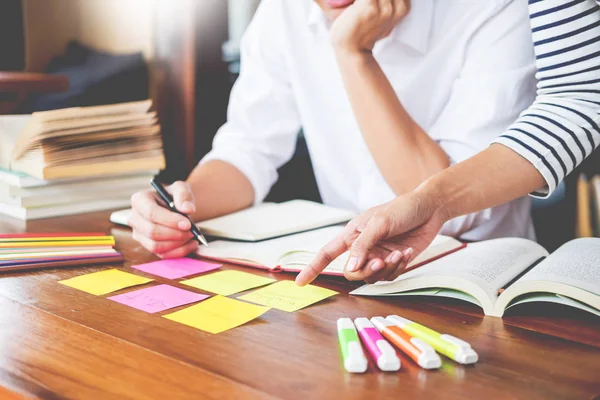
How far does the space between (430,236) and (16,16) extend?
4.99 feet

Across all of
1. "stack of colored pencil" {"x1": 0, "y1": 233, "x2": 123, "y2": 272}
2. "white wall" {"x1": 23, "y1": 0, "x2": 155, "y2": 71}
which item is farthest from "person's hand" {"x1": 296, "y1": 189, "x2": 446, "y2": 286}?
"white wall" {"x1": 23, "y1": 0, "x2": 155, "y2": 71}

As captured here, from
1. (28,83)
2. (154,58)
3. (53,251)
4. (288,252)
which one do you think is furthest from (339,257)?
(154,58)

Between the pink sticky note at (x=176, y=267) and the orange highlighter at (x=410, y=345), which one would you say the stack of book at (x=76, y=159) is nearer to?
the pink sticky note at (x=176, y=267)

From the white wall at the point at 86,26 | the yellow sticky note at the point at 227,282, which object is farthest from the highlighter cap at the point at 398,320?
the white wall at the point at 86,26

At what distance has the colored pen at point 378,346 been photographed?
0.62m

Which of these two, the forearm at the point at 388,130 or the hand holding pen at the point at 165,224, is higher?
the forearm at the point at 388,130

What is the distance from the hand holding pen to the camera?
104 centimetres

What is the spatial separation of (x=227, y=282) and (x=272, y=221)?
308 mm

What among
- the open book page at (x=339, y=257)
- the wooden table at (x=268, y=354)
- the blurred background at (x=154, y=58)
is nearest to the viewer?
the wooden table at (x=268, y=354)

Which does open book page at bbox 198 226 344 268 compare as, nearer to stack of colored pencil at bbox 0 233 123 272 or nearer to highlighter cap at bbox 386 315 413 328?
stack of colored pencil at bbox 0 233 123 272

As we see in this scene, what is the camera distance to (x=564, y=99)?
3.51 ft

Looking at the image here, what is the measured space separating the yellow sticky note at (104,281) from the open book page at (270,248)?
0.15m

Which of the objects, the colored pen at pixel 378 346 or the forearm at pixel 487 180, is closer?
the colored pen at pixel 378 346

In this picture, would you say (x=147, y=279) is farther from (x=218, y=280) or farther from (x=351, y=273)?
(x=351, y=273)
